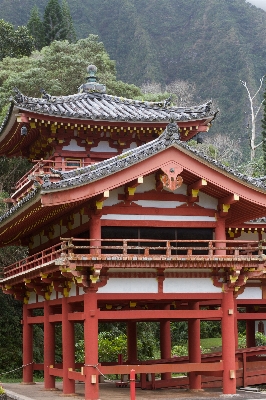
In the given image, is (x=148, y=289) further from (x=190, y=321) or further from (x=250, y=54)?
(x=250, y=54)

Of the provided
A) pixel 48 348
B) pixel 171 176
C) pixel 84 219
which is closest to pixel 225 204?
pixel 171 176

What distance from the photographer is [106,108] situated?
1024 inches

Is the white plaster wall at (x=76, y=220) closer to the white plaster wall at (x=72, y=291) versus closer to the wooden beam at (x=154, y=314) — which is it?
the white plaster wall at (x=72, y=291)

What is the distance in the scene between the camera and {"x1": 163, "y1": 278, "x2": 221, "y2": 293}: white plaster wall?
20.8 metres

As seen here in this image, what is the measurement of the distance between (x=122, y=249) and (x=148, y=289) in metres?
1.48

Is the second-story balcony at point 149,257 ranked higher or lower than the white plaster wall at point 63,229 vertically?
lower

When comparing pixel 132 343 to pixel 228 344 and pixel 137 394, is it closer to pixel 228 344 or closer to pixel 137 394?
pixel 137 394

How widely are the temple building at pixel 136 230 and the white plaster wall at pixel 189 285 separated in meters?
0.03

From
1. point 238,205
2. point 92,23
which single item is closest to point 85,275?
point 238,205

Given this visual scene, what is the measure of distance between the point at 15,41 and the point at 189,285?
48055 mm

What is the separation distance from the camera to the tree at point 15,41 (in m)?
63.6

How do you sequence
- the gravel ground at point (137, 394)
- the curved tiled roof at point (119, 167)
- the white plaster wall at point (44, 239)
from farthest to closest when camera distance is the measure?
1. the white plaster wall at point (44, 239)
2. the gravel ground at point (137, 394)
3. the curved tiled roof at point (119, 167)

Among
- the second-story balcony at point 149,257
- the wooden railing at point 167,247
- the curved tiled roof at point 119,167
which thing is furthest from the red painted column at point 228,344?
the curved tiled roof at point 119,167

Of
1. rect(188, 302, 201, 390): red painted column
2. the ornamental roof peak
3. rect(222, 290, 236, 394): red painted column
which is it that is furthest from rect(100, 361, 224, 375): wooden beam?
the ornamental roof peak
